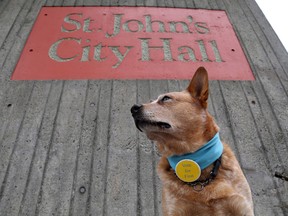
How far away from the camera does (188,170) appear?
2100mm

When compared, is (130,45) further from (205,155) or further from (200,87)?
(205,155)

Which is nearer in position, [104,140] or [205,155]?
[205,155]

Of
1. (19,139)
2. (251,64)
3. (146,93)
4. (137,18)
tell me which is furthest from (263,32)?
(19,139)

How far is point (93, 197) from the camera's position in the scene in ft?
9.55

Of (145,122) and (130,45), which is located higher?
(145,122)

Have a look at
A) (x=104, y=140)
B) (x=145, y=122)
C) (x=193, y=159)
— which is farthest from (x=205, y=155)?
(x=104, y=140)

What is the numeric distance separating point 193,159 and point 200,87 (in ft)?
1.76

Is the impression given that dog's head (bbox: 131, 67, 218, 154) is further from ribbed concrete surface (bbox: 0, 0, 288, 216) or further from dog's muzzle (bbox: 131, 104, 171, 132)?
ribbed concrete surface (bbox: 0, 0, 288, 216)

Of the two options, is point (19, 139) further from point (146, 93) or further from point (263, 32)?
point (263, 32)

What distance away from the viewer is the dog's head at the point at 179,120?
215 centimetres

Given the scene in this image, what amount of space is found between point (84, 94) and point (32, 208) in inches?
62.8

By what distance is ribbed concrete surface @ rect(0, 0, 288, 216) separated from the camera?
2.90m

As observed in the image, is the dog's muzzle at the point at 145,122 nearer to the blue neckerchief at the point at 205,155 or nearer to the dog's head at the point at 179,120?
the dog's head at the point at 179,120

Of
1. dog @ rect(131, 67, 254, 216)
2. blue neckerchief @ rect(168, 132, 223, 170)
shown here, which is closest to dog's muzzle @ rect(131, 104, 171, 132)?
dog @ rect(131, 67, 254, 216)
